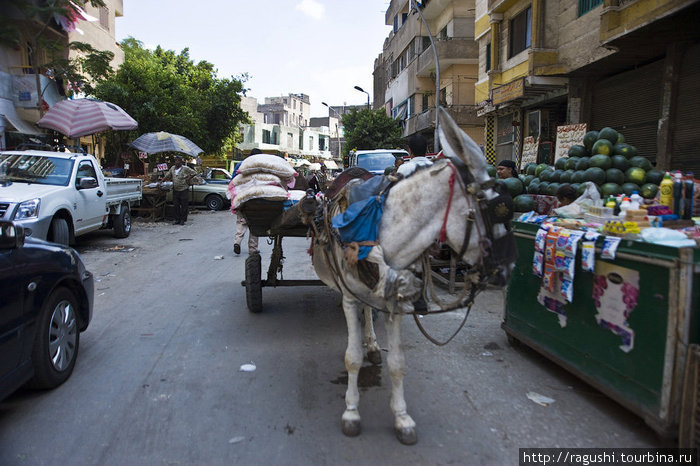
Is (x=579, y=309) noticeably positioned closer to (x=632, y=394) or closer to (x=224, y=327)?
(x=632, y=394)

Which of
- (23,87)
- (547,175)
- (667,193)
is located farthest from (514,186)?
(23,87)

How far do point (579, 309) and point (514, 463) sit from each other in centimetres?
143

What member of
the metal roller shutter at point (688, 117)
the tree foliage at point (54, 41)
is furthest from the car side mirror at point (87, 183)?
the metal roller shutter at point (688, 117)

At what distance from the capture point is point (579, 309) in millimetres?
3730

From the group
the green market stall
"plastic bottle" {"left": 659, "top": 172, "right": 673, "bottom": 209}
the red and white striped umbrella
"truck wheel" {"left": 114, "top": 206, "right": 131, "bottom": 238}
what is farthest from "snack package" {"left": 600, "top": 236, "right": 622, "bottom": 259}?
the red and white striped umbrella

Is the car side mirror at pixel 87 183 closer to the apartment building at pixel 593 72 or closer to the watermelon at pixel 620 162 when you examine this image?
the watermelon at pixel 620 162

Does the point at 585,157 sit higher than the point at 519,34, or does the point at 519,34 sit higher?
the point at 519,34

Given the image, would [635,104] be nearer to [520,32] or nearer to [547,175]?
[547,175]

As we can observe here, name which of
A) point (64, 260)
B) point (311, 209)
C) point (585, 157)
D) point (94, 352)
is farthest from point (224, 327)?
point (585, 157)

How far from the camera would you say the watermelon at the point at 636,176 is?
260 inches

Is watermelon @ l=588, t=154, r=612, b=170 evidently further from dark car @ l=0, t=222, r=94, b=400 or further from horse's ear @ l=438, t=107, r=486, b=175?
dark car @ l=0, t=222, r=94, b=400

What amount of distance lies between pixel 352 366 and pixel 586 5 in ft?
44.7

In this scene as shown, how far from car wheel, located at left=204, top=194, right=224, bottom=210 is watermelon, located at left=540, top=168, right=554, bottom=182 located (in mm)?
16576

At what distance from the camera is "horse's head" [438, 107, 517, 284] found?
2854 millimetres
